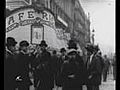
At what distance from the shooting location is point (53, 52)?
3229mm

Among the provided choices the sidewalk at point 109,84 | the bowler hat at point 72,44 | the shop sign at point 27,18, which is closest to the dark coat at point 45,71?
the bowler hat at point 72,44

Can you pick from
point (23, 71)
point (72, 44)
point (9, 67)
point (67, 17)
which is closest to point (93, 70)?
point (72, 44)

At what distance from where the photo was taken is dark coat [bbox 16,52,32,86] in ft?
10.5

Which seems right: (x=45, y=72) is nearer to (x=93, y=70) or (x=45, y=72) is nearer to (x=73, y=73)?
(x=73, y=73)

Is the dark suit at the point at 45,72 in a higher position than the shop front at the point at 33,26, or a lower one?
lower

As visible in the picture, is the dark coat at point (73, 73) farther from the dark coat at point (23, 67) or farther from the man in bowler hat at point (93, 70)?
the dark coat at point (23, 67)

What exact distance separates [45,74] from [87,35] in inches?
25.0

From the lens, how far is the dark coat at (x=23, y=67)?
3.21 metres

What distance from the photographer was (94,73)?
3.23 meters

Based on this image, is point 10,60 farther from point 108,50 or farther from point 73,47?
point 108,50

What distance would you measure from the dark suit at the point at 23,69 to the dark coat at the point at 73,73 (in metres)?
0.38

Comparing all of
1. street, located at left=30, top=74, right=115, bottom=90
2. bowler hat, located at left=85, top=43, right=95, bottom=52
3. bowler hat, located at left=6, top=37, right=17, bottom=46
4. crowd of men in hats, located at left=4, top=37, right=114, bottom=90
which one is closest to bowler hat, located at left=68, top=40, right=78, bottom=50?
crowd of men in hats, located at left=4, top=37, right=114, bottom=90

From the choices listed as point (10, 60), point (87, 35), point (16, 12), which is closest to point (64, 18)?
point (87, 35)

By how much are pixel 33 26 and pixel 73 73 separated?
2.22 ft
